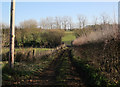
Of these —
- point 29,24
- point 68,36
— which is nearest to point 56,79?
point 29,24

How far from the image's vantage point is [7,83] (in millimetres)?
6258

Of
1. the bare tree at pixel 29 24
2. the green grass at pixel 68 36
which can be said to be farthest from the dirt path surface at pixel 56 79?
the green grass at pixel 68 36

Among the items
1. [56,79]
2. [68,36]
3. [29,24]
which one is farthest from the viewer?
[68,36]

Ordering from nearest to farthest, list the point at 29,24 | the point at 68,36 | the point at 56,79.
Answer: the point at 56,79, the point at 29,24, the point at 68,36

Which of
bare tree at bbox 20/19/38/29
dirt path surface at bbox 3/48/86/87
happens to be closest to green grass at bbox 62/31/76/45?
bare tree at bbox 20/19/38/29

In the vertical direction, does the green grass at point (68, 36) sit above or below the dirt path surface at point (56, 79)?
above

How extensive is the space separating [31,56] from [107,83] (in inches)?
355

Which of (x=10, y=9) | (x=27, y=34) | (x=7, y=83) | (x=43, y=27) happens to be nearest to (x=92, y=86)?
(x=7, y=83)

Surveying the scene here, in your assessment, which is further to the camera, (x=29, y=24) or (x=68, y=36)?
(x=68, y=36)

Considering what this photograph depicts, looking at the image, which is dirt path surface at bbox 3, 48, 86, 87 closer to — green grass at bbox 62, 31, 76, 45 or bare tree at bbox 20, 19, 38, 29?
bare tree at bbox 20, 19, 38, 29

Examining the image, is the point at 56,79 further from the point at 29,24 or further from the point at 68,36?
the point at 68,36

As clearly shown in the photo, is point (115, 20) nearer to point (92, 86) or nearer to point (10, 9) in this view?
point (92, 86)

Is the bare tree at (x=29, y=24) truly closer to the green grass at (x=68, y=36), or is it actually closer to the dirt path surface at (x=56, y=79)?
the dirt path surface at (x=56, y=79)

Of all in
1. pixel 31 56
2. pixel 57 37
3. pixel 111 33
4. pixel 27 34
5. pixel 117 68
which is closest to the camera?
pixel 117 68
